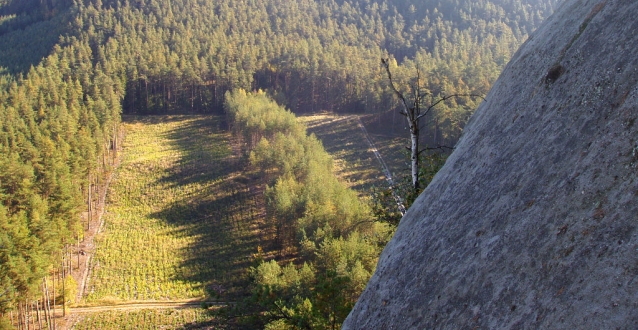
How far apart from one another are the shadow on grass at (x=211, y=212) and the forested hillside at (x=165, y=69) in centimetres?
1222

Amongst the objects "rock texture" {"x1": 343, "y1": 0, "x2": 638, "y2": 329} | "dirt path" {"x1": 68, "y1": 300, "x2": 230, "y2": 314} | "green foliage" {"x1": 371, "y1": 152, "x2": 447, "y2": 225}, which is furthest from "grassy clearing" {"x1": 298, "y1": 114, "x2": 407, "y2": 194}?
"rock texture" {"x1": 343, "y1": 0, "x2": 638, "y2": 329}

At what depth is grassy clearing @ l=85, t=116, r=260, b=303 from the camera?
49531 mm

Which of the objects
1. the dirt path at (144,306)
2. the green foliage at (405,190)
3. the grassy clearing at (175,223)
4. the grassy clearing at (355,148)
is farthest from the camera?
the grassy clearing at (355,148)

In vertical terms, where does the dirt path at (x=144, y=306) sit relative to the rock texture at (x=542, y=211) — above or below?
below

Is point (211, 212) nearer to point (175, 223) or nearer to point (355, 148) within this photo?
point (175, 223)

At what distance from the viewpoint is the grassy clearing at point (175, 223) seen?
163 feet

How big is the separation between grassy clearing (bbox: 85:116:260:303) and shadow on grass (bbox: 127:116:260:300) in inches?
4.7

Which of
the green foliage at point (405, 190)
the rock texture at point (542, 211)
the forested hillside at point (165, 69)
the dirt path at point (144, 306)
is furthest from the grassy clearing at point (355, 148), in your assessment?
the rock texture at point (542, 211)

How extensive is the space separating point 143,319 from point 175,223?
2214cm

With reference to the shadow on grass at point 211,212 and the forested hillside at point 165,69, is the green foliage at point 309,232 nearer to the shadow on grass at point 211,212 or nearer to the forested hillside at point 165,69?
the shadow on grass at point 211,212

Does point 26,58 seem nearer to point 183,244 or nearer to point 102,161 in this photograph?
point 102,161

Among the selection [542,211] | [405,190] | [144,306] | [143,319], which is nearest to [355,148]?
[144,306]

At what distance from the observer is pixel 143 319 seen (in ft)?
140

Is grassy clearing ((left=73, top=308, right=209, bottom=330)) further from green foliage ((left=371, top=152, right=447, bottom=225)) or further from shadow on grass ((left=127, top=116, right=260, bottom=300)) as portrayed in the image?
green foliage ((left=371, top=152, right=447, bottom=225))
